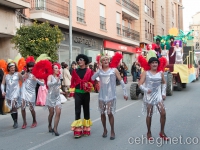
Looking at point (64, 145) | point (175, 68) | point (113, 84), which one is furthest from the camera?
point (175, 68)

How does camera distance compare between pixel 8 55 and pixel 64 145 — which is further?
pixel 8 55

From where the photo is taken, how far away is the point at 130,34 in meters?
33.8

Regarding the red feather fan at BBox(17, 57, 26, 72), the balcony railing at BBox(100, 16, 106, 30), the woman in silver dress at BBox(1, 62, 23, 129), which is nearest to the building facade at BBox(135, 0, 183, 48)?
the balcony railing at BBox(100, 16, 106, 30)

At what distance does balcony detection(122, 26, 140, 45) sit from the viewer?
3184cm

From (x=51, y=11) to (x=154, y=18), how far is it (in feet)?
83.8

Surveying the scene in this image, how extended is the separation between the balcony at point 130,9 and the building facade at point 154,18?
1.65 meters

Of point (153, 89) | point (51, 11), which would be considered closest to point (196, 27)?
point (51, 11)

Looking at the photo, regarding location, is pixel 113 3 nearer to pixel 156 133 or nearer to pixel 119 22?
pixel 119 22

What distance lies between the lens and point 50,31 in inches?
549

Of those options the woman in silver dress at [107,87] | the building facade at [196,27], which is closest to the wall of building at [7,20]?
the woman in silver dress at [107,87]

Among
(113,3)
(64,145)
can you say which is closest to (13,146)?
(64,145)

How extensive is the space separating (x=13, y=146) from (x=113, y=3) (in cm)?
2387

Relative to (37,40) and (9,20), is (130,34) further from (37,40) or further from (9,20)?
(37,40)

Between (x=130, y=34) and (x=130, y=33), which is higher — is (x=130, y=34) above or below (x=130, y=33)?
below
